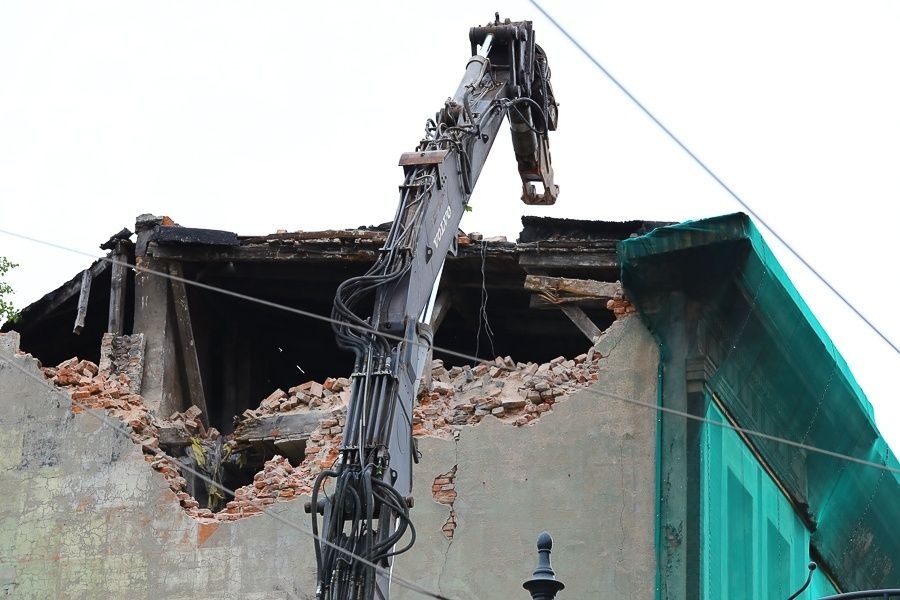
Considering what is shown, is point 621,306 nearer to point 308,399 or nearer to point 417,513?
point 417,513

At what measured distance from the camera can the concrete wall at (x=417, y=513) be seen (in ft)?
58.5

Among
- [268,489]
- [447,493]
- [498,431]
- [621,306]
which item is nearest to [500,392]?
[498,431]

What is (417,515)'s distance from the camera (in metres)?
18.4

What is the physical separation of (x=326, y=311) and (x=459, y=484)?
4.83 metres

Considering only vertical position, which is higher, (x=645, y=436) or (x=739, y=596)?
(x=645, y=436)

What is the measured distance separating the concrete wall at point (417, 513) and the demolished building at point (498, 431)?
0.02 meters

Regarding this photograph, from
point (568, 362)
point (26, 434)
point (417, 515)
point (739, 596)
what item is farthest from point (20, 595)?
point (739, 596)

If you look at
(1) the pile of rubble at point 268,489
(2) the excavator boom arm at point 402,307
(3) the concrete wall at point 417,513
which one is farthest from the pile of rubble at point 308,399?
(2) the excavator boom arm at point 402,307

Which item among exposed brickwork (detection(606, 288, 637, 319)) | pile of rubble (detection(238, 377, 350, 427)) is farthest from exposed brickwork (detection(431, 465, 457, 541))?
exposed brickwork (detection(606, 288, 637, 319))

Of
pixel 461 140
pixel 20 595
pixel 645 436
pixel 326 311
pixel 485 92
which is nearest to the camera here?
pixel 461 140

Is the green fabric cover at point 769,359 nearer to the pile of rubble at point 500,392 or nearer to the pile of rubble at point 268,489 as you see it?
the pile of rubble at point 500,392

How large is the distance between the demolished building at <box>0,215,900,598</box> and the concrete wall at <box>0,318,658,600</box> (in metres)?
0.02

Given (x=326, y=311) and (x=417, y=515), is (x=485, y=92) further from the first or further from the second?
(x=326, y=311)

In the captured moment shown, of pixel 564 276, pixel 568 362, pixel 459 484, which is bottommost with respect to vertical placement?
pixel 459 484
